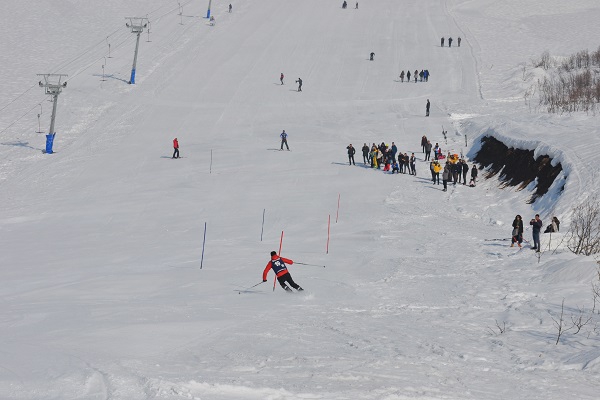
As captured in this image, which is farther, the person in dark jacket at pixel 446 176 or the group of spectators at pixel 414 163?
the group of spectators at pixel 414 163

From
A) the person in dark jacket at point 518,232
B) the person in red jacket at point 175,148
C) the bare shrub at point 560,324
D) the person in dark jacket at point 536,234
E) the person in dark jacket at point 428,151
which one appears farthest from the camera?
the person in red jacket at point 175,148

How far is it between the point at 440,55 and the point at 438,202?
37.0 meters

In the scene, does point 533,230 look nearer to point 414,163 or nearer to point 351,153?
point 414,163

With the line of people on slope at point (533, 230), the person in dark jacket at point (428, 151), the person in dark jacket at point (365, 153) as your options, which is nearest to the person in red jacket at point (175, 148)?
the person in dark jacket at point (365, 153)

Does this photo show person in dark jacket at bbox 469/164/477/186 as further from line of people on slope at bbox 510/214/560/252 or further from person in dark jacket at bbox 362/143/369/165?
line of people on slope at bbox 510/214/560/252

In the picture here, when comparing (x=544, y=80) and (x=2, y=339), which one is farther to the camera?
(x=544, y=80)

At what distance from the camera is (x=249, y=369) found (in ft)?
38.3

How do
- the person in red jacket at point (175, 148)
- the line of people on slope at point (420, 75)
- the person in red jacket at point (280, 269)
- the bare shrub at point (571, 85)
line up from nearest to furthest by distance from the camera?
the person in red jacket at point (280, 269)
the person in red jacket at point (175, 148)
the bare shrub at point (571, 85)
the line of people on slope at point (420, 75)

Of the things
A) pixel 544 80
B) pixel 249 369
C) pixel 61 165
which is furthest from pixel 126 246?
pixel 544 80

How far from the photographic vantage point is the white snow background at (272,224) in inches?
469

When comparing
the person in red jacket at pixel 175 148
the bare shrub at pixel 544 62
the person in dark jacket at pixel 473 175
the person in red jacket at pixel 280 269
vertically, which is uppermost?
the bare shrub at pixel 544 62

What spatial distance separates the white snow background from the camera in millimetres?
11922

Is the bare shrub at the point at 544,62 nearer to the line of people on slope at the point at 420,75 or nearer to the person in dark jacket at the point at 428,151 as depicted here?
the line of people on slope at the point at 420,75

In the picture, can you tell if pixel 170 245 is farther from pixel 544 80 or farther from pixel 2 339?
pixel 544 80
